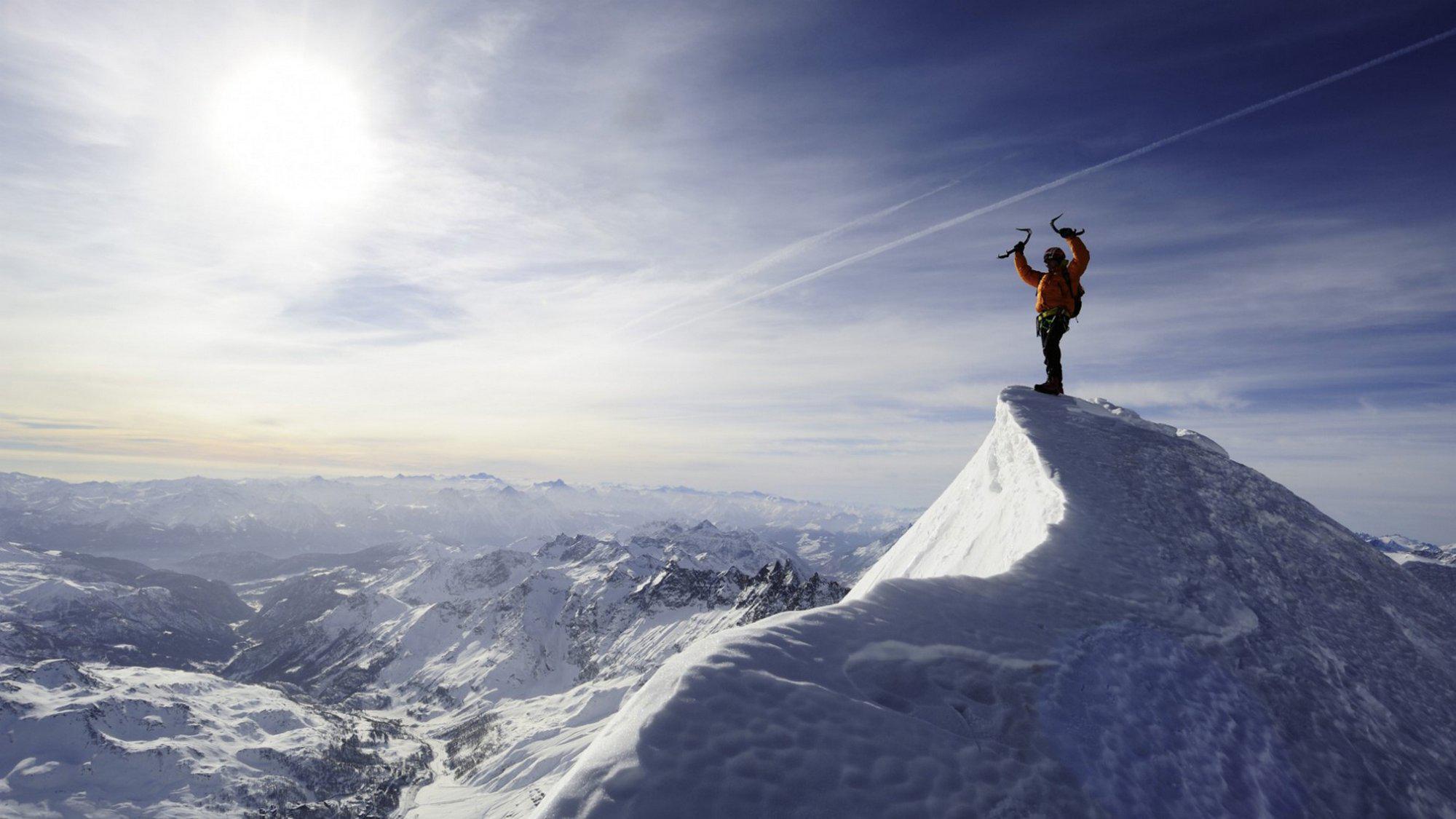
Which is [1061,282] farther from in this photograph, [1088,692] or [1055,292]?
[1088,692]

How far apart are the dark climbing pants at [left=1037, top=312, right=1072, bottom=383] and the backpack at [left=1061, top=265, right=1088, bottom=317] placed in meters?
0.32

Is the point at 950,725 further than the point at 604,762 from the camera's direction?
Yes

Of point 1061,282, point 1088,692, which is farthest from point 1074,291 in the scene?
point 1088,692

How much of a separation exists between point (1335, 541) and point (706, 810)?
42.6ft

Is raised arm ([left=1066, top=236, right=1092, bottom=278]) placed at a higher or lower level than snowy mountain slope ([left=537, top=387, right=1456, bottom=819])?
higher

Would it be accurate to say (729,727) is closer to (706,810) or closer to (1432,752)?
(706,810)

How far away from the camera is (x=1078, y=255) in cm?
1741

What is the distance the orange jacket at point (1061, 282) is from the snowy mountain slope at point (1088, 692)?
Answer: 7952 mm

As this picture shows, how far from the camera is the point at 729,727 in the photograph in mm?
5480

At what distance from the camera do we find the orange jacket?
17.4 m

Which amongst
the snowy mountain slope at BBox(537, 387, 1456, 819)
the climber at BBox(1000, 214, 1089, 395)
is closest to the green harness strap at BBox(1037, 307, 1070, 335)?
the climber at BBox(1000, 214, 1089, 395)

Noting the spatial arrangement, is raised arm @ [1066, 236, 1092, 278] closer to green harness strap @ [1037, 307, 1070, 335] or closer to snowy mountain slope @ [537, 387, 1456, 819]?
green harness strap @ [1037, 307, 1070, 335]

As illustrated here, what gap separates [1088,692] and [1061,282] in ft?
45.9

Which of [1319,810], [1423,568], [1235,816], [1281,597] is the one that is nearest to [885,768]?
[1235,816]
